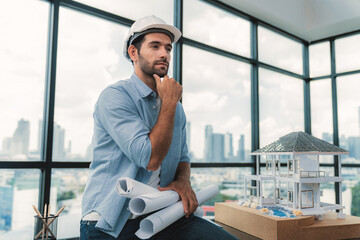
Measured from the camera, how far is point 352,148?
3836 millimetres

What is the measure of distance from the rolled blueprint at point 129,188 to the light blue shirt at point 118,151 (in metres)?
0.07

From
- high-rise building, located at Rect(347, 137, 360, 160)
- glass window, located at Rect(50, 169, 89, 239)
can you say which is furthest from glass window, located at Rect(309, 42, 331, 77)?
Answer: glass window, located at Rect(50, 169, 89, 239)

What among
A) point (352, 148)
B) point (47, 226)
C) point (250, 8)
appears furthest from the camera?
point (352, 148)

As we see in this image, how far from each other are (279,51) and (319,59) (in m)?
0.70

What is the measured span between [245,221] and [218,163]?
3.52 ft

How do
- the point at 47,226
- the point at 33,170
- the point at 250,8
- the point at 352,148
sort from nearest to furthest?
the point at 47,226 < the point at 33,170 < the point at 250,8 < the point at 352,148

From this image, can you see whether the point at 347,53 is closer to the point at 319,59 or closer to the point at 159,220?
the point at 319,59

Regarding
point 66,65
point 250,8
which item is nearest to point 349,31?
point 250,8

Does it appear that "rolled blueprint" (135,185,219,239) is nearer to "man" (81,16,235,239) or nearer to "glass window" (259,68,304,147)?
"man" (81,16,235,239)

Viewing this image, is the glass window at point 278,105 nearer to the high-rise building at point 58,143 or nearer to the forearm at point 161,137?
the high-rise building at point 58,143

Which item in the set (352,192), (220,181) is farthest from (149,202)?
(352,192)

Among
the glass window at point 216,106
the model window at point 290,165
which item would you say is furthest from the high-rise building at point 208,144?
the model window at point 290,165

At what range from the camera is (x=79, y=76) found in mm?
2279

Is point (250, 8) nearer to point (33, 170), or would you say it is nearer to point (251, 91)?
point (251, 91)
